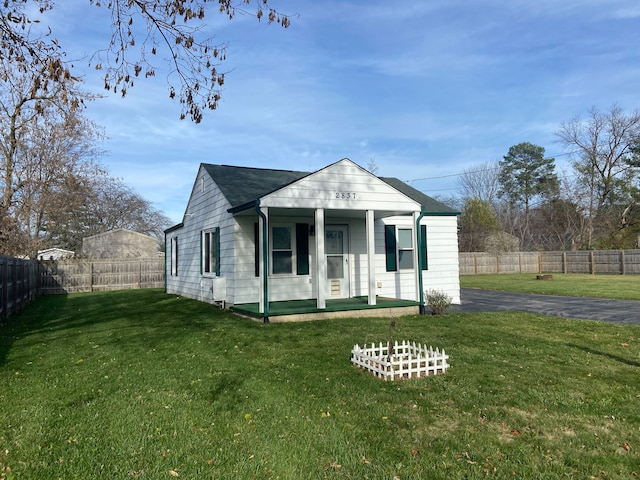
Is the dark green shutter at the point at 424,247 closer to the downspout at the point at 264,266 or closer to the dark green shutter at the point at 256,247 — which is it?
the dark green shutter at the point at 256,247

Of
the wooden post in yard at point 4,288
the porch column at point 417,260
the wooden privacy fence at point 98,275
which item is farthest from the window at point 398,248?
the wooden privacy fence at point 98,275

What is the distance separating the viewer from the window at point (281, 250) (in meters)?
11.1

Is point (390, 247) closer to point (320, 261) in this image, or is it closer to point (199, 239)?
point (320, 261)

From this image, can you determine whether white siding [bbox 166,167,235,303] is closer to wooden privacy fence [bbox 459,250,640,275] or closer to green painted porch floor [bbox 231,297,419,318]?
green painted porch floor [bbox 231,297,419,318]

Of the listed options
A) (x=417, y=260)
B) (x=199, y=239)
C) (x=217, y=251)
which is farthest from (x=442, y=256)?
(x=199, y=239)

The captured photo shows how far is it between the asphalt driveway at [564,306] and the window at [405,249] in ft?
6.11

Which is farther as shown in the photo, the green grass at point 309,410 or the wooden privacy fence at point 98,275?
the wooden privacy fence at point 98,275

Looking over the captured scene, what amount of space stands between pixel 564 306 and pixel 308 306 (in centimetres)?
770

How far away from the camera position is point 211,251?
41.0 ft

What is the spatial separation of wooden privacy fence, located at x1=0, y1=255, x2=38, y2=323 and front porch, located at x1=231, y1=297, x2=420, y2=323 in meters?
5.70

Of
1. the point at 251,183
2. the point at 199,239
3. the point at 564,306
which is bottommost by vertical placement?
the point at 564,306

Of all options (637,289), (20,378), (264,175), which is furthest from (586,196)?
(20,378)

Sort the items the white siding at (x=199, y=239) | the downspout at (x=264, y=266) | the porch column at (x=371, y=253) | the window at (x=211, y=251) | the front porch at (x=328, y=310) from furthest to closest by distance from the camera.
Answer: the window at (x=211, y=251)
the white siding at (x=199, y=239)
the porch column at (x=371, y=253)
the front porch at (x=328, y=310)
the downspout at (x=264, y=266)

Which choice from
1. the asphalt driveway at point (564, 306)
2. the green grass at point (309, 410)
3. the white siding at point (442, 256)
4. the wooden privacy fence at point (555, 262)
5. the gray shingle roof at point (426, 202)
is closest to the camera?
the green grass at point (309, 410)
